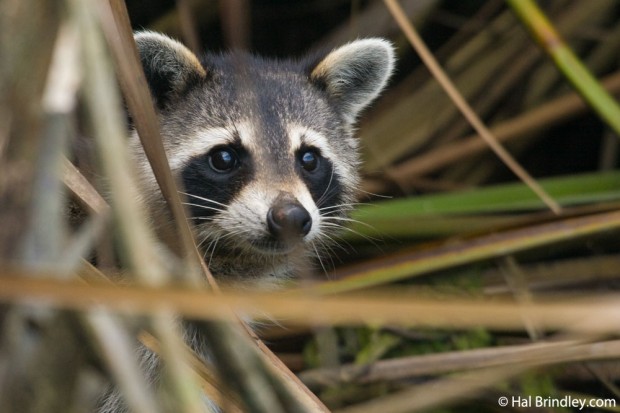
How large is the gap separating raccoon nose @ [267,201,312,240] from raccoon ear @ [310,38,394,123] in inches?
52.7

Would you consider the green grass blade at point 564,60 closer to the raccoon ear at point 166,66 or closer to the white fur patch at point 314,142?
the white fur patch at point 314,142

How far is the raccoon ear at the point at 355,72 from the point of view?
5.55 metres

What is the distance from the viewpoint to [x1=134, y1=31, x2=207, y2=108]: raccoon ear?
15.8ft

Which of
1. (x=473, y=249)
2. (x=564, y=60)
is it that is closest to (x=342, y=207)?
(x=473, y=249)

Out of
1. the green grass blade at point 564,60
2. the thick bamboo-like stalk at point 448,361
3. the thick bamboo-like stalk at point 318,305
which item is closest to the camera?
the thick bamboo-like stalk at point 318,305

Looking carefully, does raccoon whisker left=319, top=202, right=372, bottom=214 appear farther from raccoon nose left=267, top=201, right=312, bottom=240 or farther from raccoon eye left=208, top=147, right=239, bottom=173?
raccoon nose left=267, top=201, right=312, bottom=240

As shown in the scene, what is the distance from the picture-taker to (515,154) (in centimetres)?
775

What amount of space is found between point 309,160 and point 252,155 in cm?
42

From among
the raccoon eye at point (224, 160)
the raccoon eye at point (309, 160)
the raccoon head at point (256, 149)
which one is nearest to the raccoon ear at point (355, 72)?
the raccoon head at point (256, 149)

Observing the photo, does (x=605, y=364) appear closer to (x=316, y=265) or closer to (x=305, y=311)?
(x=316, y=265)

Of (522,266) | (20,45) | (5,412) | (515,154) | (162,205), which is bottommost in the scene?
(5,412)

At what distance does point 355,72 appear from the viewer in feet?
18.7

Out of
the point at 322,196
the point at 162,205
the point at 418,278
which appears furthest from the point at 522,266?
the point at 162,205

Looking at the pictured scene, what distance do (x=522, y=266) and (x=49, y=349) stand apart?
178 inches
